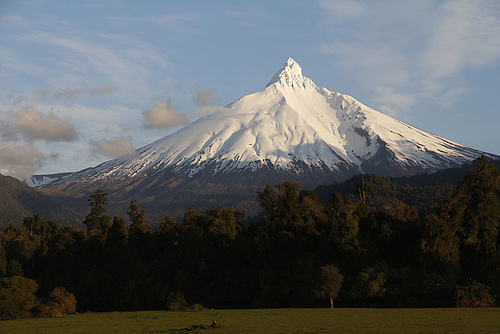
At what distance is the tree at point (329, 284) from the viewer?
56906 millimetres

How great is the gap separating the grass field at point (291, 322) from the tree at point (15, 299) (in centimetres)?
400

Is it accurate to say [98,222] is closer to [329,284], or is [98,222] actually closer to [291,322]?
[329,284]

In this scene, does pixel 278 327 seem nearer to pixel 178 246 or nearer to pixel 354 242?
pixel 354 242

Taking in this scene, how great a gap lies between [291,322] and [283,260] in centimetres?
2505

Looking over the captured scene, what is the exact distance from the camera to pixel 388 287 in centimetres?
5616

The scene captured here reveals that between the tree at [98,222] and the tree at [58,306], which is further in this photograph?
the tree at [98,222]

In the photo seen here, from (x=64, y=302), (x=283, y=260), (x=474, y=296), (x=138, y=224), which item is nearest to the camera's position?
(x=474, y=296)

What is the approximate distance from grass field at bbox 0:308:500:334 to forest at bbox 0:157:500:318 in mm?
8083

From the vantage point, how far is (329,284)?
56.9m

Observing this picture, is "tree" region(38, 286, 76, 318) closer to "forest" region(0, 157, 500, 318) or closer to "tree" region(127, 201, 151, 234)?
"forest" region(0, 157, 500, 318)

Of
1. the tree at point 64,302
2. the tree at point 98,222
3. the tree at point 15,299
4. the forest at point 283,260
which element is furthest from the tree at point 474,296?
the tree at point 98,222

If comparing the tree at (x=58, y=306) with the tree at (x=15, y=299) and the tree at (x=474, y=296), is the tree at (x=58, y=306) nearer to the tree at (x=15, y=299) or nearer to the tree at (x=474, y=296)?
the tree at (x=15, y=299)

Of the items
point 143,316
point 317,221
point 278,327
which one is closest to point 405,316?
point 278,327

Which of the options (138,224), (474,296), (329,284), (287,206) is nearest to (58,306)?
(329,284)
